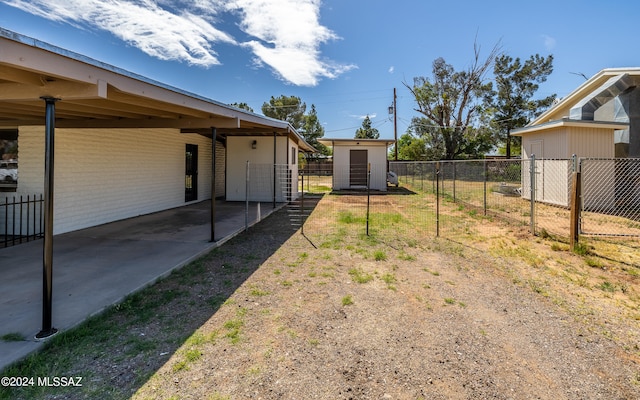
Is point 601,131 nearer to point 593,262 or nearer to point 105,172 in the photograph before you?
point 593,262

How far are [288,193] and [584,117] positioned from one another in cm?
1037

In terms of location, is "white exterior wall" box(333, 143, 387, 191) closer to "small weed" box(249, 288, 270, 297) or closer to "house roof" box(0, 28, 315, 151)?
"house roof" box(0, 28, 315, 151)

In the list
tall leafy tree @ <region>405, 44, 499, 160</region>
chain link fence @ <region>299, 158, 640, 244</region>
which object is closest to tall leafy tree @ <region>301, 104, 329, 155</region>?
tall leafy tree @ <region>405, 44, 499, 160</region>

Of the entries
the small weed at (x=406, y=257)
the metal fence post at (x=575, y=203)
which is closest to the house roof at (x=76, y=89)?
the small weed at (x=406, y=257)

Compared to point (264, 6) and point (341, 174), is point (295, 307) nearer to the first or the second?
point (264, 6)

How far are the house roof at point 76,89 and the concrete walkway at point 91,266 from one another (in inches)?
80.1

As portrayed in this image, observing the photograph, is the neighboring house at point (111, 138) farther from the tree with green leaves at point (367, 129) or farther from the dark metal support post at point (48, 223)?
the tree with green leaves at point (367, 129)

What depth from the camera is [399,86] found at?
28.7 metres

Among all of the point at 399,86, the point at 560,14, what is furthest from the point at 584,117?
the point at 399,86

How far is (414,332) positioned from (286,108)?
38.4 metres

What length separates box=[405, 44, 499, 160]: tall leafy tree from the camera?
89.4 feet

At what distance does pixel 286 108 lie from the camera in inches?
1526

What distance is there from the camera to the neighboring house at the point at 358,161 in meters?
17.0

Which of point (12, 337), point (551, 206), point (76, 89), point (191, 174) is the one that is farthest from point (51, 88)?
point (551, 206)
